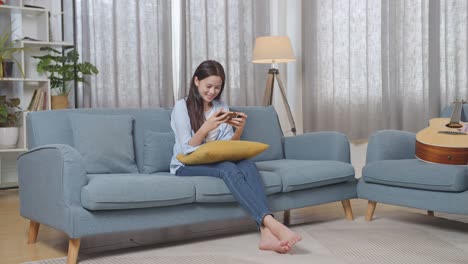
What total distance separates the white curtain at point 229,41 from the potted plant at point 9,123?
55.0 inches

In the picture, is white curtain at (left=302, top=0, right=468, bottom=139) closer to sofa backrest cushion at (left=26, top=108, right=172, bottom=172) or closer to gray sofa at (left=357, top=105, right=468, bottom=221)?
gray sofa at (left=357, top=105, right=468, bottom=221)

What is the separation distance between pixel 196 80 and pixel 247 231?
847 millimetres

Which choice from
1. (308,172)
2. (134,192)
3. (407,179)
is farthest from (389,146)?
(134,192)

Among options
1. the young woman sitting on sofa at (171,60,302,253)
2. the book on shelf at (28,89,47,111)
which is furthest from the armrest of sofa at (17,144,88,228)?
the book on shelf at (28,89,47,111)

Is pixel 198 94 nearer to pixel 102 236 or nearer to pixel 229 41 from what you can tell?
pixel 102 236

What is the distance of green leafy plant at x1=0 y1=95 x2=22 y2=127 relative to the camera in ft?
15.0

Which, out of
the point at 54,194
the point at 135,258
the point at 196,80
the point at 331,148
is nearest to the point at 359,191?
the point at 331,148

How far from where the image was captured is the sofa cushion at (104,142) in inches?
121

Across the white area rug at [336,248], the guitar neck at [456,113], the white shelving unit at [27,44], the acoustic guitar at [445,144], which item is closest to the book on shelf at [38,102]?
the white shelving unit at [27,44]

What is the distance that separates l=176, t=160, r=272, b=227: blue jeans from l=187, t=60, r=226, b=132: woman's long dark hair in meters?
0.26

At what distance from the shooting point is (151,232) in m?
3.36

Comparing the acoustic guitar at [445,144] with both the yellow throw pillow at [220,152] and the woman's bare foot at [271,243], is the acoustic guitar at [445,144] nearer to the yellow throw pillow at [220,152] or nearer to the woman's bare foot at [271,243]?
the yellow throw pillow at [220,152]

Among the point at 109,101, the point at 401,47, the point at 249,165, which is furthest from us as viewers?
the point at 109,101

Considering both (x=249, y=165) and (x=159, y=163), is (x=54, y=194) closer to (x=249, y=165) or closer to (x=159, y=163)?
(x=159, y=163)
